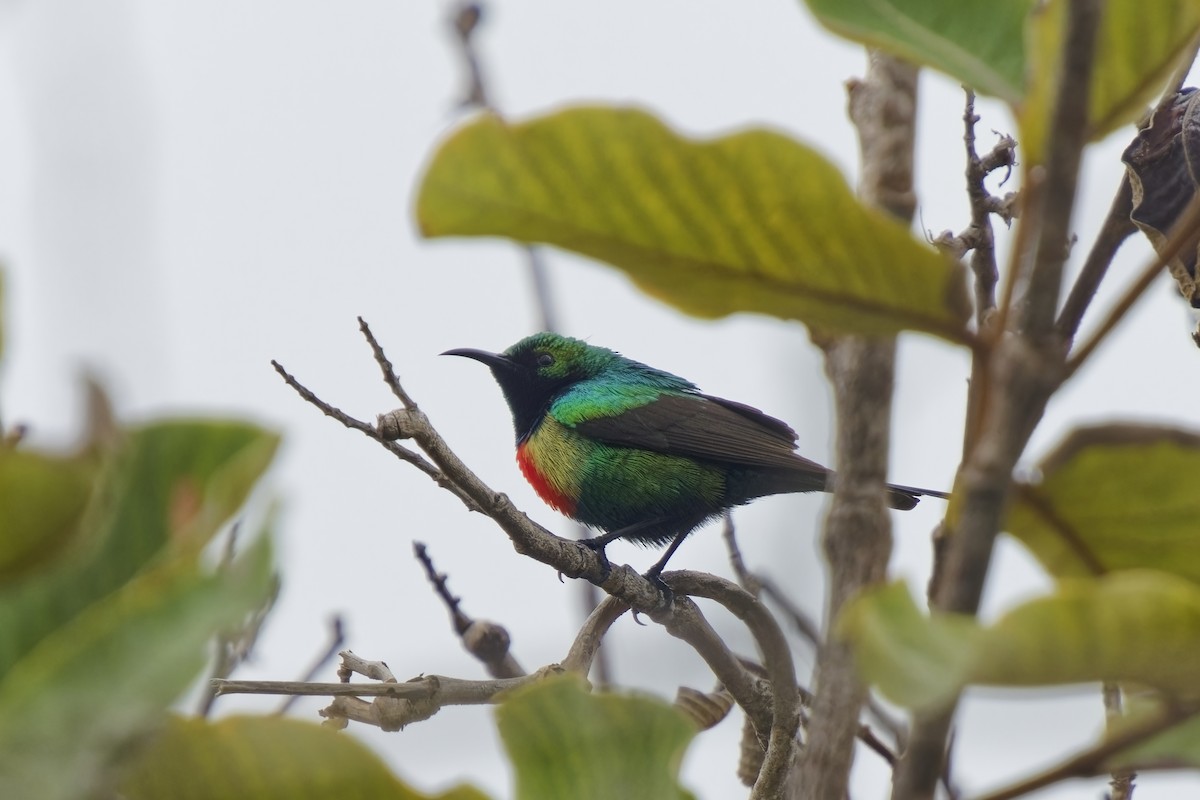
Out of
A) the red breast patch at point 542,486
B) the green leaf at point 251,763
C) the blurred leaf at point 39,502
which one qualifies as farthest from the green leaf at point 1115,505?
the red breast patch at point 542,486

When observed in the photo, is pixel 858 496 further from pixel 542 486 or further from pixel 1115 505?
pixel 542 486

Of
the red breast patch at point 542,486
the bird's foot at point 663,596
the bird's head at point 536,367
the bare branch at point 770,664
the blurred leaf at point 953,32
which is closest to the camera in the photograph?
the blurred leaf at point 953,32

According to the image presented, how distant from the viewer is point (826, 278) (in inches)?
49.6

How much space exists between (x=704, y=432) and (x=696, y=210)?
16.2 ft

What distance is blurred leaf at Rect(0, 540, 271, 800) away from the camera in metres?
1.02

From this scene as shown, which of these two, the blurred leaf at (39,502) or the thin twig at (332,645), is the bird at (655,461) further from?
the blurred leaf at (39,502)

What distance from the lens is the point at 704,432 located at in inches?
243

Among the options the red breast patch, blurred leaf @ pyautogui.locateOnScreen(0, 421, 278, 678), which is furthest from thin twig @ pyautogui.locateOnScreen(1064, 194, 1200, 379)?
the red breast patch

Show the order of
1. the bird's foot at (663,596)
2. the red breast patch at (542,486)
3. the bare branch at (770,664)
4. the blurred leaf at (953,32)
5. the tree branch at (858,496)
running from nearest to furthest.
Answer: the tree branch at (858,496) < the blurred leaf at (953,32) < the bare branch at (770,664) < the bird's foot at (663,596) < the red breast patch at (542,486)

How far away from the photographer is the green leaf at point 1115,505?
121 centimetres

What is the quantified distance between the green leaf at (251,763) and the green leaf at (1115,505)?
710 mm

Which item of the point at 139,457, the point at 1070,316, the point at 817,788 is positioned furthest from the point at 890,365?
the point at 139,457

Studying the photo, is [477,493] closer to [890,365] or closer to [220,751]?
[220,751]

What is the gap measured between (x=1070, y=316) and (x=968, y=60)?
1.17ft
